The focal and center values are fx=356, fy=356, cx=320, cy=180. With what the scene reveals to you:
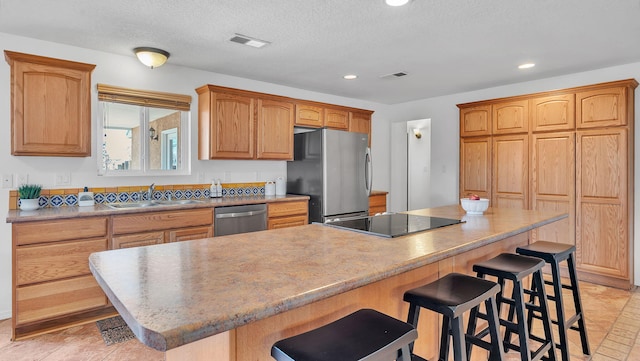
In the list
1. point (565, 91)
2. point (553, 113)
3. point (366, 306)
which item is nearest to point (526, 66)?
point (565, 91)

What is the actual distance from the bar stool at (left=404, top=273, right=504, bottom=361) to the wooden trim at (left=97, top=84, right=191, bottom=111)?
10.4ft

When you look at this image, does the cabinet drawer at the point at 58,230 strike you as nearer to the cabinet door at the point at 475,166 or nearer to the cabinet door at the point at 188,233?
the cabinet door at the point at 188,233

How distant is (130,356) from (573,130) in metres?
4.54

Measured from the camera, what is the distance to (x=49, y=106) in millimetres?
2891

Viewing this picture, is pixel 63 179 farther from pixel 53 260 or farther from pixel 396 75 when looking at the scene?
pixel 396 75

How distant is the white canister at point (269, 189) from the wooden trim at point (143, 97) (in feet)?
4.10

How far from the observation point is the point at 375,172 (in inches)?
229

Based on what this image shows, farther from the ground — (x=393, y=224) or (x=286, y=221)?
(x=393, y=224)

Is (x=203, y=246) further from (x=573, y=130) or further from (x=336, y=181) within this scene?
(x=573, y=130)

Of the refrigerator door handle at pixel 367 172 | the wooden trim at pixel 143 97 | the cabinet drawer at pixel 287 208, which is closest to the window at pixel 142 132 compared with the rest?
the wooden trim at pixel 143 97

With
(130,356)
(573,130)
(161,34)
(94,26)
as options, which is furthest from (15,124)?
(573,130)

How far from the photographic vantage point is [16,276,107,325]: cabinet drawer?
2.54 metres

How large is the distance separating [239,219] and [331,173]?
1.27 meters

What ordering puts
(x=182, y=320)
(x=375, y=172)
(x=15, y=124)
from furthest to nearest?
(x=375, y=172) < (x=15, y=124) < (x=182, y=320)
